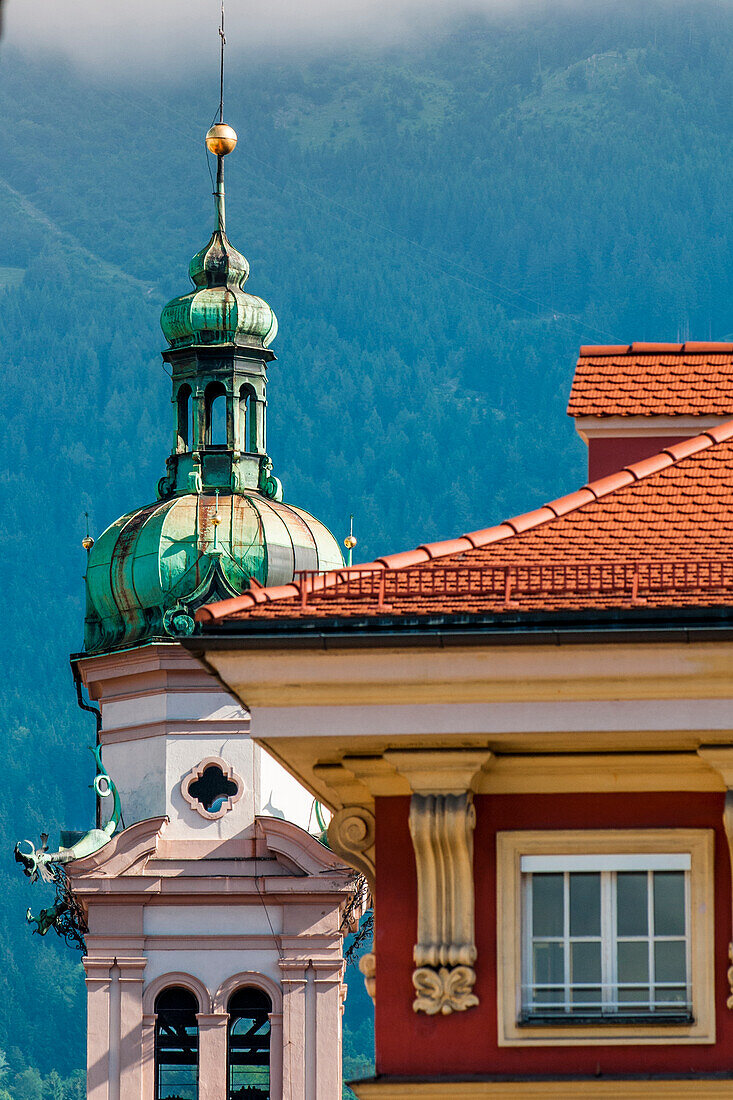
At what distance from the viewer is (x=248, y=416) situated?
5838 cm

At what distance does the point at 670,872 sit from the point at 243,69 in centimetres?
15729

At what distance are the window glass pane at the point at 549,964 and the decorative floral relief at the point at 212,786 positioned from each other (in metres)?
34.9

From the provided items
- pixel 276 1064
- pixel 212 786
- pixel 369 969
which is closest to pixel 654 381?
pixel 369 969

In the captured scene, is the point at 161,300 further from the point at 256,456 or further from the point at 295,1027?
the point at 295,1027

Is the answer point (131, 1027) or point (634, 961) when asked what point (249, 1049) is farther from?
point (634, 961)

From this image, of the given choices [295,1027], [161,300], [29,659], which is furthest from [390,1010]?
[161,300]

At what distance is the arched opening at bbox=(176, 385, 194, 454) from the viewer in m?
57.6

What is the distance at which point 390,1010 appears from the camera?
53.9ft

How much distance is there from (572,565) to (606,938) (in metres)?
1.91

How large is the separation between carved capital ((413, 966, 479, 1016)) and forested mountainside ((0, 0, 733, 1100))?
132 meters

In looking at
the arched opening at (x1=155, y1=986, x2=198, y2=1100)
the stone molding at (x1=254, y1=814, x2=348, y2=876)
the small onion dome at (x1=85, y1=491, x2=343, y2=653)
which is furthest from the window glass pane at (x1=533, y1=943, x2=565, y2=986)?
the small onion dome at (x1=85, y1=491, x2=343, y2=653)

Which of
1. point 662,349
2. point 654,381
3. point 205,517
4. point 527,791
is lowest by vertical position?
point 527,791

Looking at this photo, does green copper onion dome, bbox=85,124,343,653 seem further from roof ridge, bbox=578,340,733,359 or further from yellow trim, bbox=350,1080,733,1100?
yellow trim, bbox=350,1080,733,1100

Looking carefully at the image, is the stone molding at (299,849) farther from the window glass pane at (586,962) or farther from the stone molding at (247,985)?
the window glass pane at (586,962)
